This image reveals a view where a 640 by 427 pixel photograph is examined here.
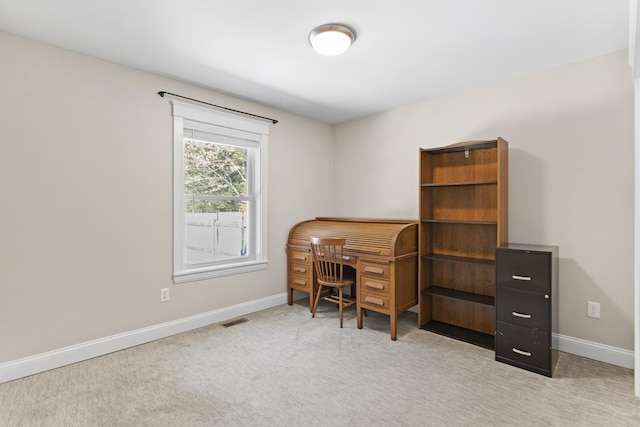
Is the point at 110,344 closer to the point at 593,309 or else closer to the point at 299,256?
the point at 299,256

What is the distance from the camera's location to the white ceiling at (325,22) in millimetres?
1919

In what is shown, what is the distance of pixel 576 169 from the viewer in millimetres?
2604

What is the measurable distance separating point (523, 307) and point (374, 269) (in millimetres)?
1220

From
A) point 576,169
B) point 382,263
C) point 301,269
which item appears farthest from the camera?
point 301,269

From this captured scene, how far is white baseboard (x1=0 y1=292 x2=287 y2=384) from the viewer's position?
223 centimetres

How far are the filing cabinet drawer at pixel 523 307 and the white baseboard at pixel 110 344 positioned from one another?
249 centimetres

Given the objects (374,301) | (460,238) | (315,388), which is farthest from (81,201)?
(460,238)

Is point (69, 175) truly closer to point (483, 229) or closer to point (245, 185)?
point (245, 185)

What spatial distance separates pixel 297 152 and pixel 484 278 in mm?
2614

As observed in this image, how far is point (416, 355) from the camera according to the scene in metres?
2.58

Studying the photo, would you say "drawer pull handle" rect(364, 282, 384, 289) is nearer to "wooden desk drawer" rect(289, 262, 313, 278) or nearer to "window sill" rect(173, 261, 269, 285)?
"wooden desk drawer" rect(289, 262, 313, 278)

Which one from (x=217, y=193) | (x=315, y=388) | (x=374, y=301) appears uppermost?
(x=217, y=193)

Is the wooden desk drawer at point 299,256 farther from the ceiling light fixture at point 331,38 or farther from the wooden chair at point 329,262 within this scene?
the ceiling light fixture at point 331,38

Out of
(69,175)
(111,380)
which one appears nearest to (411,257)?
(111,380)
